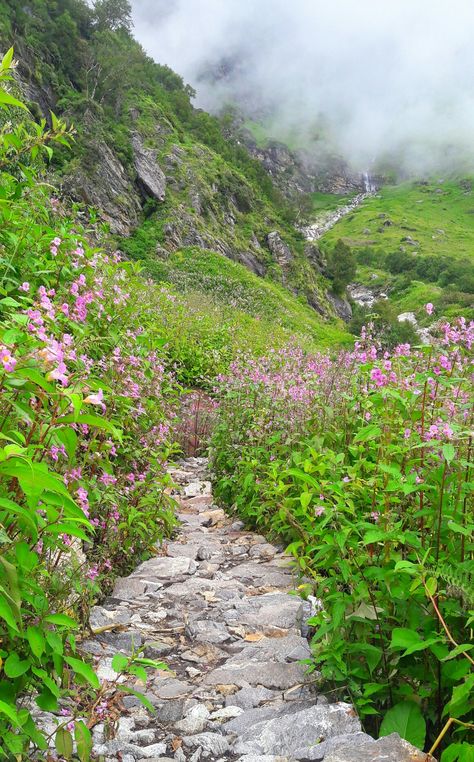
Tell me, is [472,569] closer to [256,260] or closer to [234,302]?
[234,302]

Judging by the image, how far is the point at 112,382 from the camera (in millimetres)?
4344

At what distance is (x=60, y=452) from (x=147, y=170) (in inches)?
1475

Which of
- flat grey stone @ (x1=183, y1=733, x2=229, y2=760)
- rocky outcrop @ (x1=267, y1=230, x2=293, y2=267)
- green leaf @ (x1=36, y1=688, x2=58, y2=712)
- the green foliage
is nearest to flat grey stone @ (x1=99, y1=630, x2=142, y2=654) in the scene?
flat grey stone @ (x1=183, y1=733, x2=229, y2=760)

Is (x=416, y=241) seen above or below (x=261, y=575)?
above

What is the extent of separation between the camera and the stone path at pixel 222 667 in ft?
7.78

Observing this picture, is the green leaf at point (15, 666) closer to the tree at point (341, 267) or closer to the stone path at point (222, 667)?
the stone path at point (222, 667)

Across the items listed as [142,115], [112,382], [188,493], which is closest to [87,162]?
[142,115]

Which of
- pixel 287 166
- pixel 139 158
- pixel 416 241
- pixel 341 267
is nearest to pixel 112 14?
pixel 139 158

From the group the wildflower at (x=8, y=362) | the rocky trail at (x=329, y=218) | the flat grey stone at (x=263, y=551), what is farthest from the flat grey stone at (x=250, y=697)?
the rocky trail at (x=329, y=218)

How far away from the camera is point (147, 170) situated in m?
36.7

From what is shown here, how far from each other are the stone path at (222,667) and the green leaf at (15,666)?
71 cm

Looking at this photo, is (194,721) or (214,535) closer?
(194,721)

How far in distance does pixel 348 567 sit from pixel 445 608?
1.61ft

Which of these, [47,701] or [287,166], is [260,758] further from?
[287,166]
